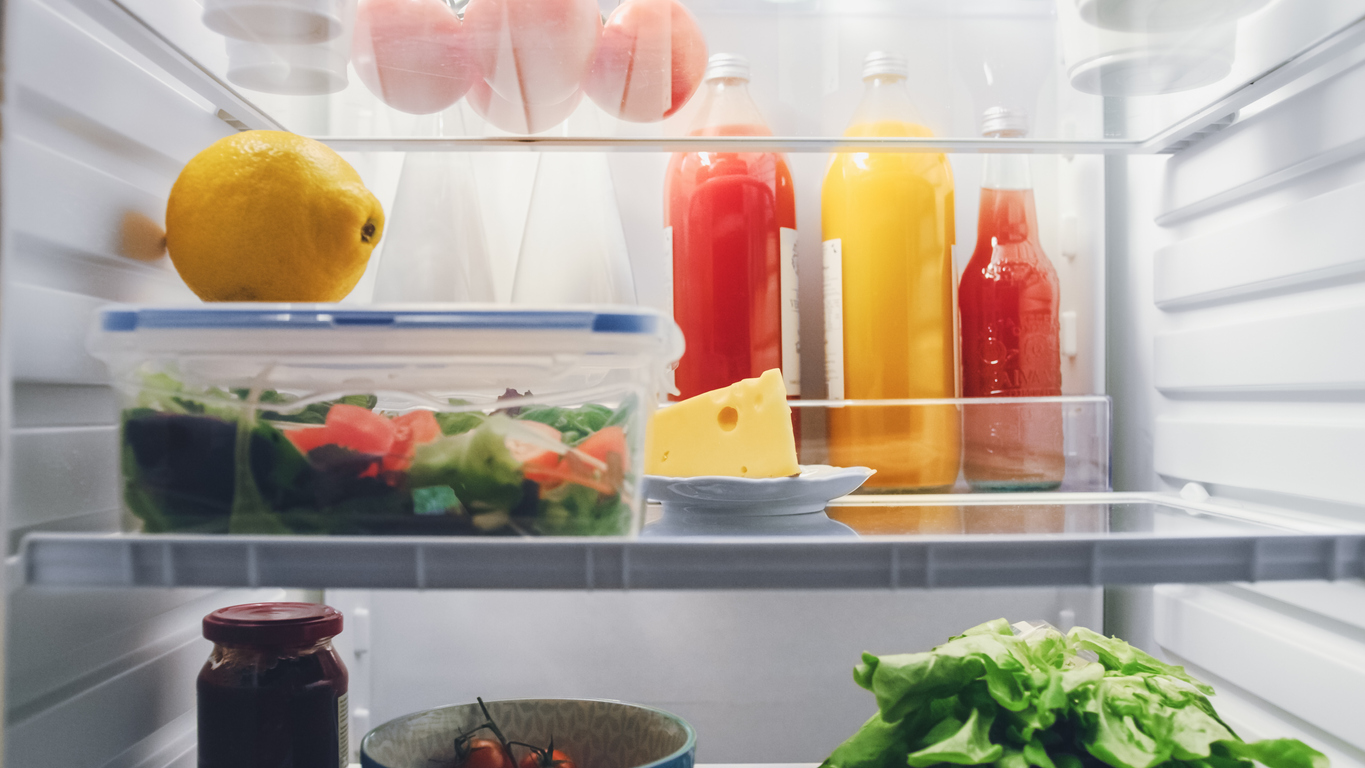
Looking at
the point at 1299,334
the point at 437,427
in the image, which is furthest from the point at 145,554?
the point at 1299,334

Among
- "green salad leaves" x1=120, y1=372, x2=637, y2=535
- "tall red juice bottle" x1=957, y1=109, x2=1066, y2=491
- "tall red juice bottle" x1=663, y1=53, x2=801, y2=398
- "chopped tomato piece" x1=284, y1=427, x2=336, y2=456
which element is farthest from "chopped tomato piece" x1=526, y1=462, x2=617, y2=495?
"tall red juice bottle" x1=957, y1=109, x2=1066, y2=491

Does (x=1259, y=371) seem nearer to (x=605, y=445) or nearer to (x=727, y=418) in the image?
(x=727, y=418)

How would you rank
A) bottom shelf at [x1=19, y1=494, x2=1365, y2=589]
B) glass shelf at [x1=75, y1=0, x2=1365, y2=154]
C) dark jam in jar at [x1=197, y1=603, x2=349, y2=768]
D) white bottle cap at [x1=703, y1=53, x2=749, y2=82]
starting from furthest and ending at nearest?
white bottle cap at [x1=703, y1=53, x2=749, y2=82], glass shelf at [x1=75, y1=0, x2=1365, y2=154], dark jam in jar at [x1=197, y1=603, x2=349, y2=768], bottom shelf at [x1=19, y1=494, x2=1365, y2=589]

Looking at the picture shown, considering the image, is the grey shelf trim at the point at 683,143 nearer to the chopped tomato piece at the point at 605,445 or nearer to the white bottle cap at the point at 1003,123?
the white bottle cap at the point at 1003,123

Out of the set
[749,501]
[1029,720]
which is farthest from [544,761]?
[1029,720]

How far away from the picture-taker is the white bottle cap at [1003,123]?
33.4 inches

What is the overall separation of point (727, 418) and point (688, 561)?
0.24 m

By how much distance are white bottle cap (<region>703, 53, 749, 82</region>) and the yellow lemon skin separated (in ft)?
1.19

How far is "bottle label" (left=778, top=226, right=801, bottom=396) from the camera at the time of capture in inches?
36.5

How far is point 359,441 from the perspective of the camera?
549 mm

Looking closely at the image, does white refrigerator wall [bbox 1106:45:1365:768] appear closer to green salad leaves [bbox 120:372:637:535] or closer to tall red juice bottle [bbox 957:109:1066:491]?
tall red juice bottle [bbox 957:109:1066:491]

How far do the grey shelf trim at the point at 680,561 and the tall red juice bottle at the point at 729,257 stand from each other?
385 mm

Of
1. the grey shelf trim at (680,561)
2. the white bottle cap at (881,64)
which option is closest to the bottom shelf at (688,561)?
the grey shelf trim at (680,561)

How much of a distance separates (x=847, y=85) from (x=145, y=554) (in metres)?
0.68
